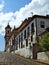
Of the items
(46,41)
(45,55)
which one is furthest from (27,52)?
(45,55)

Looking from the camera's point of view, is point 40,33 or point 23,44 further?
point 23,44

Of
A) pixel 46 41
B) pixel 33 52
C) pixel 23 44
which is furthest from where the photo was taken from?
pixel 23 44

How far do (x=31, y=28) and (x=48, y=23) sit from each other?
3780mm

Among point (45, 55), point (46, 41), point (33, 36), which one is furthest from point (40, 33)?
point (45, 55)

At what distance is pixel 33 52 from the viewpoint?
34625 mm

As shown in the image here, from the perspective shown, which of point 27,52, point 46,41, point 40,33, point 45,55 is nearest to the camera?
point 45,55

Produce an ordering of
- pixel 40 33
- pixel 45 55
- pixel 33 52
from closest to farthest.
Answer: pixel 45 55 → pixel 33 52 → pixel 40 33

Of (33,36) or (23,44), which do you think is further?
(23,44)

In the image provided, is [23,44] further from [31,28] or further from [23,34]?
[31,28]

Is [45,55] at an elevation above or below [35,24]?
below

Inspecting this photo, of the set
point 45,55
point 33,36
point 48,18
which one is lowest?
point 45,55

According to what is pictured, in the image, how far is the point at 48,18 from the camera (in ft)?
148

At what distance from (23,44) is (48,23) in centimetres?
1023

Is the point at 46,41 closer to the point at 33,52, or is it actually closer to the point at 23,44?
the point at 33,52
